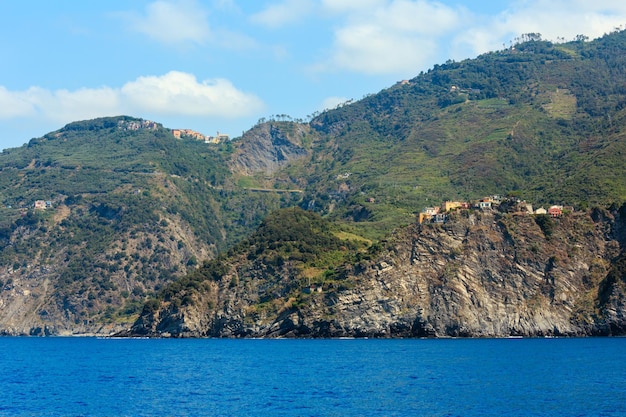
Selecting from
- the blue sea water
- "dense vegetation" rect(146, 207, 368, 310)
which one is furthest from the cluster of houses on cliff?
the blue sea water

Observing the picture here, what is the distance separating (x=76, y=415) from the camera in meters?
62.3

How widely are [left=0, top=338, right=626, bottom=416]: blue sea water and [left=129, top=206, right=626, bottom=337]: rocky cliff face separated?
7.93 metres

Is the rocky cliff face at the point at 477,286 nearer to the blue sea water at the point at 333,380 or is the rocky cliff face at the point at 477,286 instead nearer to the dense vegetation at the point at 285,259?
the dense vegetation at the point at 285,259

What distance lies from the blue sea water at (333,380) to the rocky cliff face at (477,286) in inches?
312

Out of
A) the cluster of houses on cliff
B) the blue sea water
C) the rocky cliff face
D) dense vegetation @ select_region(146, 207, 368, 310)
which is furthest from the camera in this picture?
dense vegetation @ select_region(146, 207, 368, 310)

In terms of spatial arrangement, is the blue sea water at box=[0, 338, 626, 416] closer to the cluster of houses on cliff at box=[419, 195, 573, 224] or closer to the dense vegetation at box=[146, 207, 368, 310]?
the dense vegetation at box=[146, 207, 368, 310]

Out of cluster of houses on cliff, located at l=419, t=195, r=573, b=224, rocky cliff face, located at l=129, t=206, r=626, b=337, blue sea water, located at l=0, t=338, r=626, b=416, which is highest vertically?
cluster of houses on cliff, located at l=419, t=195, r=573, b=224

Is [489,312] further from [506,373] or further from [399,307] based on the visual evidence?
[506,373]

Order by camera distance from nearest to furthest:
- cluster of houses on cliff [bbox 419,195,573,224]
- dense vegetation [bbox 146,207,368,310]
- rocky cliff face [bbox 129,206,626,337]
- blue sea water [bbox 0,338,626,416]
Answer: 1. blue sea water [bbox 0,338,626,416]
2. rocky cliff face [bbox 129,206,626,337]
3. cluster of houses on cliff [bbox 419,195,573,224]
4. dense vegetation [bbox 146,207,368,310]

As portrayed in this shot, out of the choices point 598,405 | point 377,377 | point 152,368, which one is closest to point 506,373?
point 377,377

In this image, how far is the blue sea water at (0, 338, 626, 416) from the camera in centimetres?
6494

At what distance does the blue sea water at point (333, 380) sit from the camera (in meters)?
64.9

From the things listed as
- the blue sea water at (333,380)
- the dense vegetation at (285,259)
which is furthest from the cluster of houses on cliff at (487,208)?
the blue sea water at (333,380)

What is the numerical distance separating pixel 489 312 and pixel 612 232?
90.7ft
